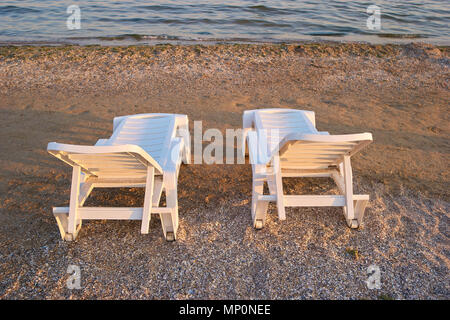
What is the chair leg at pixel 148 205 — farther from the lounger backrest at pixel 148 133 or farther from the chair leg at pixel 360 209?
the chair leg at pixel 360 209

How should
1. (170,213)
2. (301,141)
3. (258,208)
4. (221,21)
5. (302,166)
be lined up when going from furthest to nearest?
(221,21), (302,166), (258,208), (170,213), (301,141)

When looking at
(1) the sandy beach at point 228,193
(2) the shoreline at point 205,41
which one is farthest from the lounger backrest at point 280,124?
(2) the shoreline at point 205,41

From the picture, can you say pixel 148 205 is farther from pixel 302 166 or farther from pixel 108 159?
pixel 302 166

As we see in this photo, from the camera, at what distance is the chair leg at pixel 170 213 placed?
124 inches

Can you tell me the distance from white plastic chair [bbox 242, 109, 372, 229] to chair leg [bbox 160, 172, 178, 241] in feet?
2.66

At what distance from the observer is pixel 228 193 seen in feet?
13.3

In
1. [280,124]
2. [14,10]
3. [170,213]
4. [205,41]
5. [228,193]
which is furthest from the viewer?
[14,10]

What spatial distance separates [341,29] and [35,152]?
1171 centimetres

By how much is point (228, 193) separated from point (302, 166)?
39.6 inches

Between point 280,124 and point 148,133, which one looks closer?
point 148,133

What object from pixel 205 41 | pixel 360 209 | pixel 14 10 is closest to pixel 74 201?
pixel 360 209

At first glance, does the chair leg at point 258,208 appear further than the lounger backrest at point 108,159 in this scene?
Yes
